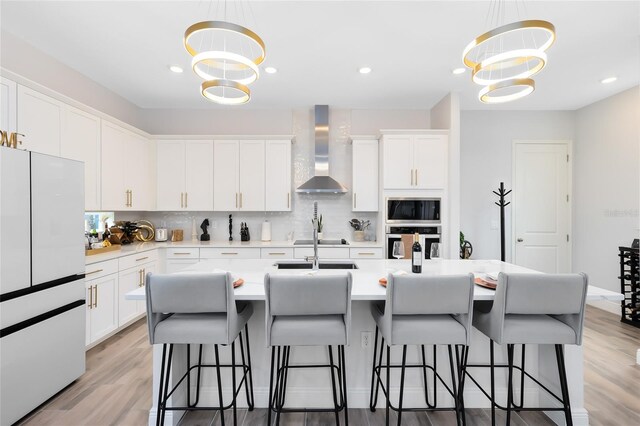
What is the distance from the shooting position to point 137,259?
12.1ft

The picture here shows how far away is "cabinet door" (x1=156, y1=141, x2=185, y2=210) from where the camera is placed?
4.43m

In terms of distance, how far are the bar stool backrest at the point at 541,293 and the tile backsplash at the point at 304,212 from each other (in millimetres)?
3051

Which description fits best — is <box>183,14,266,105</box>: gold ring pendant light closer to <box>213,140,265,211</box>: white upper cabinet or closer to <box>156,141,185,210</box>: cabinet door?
<box>213,140,265,211</box>: white upper cabinet

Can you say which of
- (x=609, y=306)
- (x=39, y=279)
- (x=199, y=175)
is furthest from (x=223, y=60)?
(x=609, y=306)

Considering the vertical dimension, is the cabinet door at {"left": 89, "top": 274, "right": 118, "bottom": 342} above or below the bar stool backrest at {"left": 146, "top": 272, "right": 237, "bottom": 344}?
below

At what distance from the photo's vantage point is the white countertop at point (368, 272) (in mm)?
1781

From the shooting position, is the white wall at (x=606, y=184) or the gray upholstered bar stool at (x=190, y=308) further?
the white wall at (x=606, y=184)

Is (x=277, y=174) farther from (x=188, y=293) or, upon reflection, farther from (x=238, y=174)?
(x=188, y=293)

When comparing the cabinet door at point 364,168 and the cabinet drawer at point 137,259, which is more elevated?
the cabinet door at point 364,168

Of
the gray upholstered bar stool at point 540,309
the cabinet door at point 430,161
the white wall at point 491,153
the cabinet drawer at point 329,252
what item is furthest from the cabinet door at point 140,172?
the white wall at point 491,153

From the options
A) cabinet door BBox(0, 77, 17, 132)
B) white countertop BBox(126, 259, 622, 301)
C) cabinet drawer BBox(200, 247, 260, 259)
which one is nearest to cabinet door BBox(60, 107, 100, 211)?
cabinet door BBox(0, 77, 17, 132)

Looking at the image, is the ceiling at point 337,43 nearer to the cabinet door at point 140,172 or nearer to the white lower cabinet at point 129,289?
the cabinet door at point 140,172

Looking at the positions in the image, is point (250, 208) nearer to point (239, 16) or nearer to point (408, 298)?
point (239, 16)

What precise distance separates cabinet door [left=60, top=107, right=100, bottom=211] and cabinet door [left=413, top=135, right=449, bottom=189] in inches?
149
